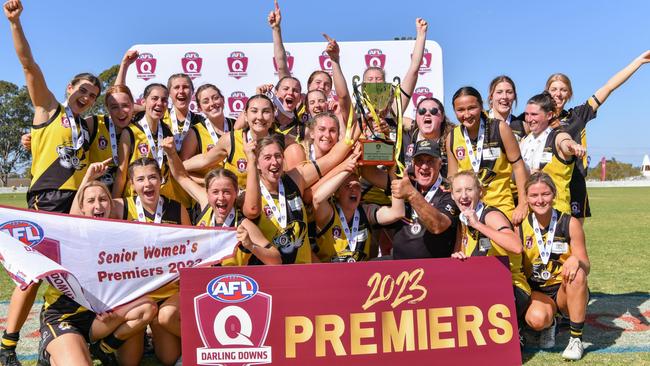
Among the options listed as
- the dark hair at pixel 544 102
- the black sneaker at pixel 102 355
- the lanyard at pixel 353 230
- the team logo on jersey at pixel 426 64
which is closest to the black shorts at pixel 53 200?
the black sneaker at pixel 102 355

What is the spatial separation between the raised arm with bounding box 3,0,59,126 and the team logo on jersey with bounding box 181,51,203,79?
443cm

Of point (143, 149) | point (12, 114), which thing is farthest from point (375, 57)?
point (12, 114)

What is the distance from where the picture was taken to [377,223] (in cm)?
501

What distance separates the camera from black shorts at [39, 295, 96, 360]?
402 centimetres

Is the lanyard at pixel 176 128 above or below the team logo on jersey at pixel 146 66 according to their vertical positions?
below

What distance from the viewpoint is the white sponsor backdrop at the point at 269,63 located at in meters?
9.49

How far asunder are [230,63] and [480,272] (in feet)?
21.3

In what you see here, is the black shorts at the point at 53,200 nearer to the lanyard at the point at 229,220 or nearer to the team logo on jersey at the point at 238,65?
the lanyard at the point at 229,220

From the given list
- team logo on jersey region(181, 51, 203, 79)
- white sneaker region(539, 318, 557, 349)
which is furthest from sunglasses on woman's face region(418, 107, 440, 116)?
team logo on jersey region(181, 51, 203, 79)

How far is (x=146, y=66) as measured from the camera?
30.7 feet

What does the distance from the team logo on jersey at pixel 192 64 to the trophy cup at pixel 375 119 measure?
5.13 metres

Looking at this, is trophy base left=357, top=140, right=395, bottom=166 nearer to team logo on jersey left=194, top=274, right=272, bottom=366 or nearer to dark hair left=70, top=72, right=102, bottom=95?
team logo on jersey left=194, top=274, right=272, bottom=366

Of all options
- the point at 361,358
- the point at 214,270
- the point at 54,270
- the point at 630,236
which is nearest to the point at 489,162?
the point at 361,358

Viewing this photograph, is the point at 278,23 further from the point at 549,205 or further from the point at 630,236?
the point at 630,236
